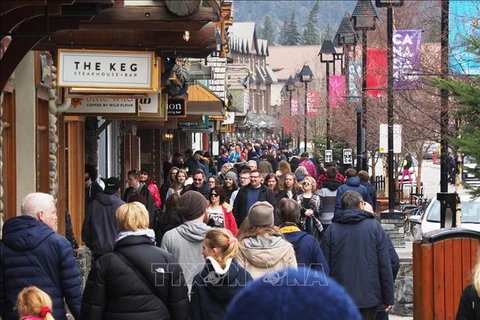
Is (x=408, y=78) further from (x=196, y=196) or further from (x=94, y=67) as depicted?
(x=196, y=196)

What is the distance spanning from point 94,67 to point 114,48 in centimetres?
28

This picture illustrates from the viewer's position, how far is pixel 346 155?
116 feet

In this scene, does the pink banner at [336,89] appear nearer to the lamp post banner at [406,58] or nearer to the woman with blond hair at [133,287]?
the lamp post banner at [406,58]

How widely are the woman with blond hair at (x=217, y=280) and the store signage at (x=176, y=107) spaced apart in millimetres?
16860

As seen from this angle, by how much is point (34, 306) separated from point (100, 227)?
6293 millimetres

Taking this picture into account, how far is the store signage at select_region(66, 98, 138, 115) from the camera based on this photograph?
1539 cm

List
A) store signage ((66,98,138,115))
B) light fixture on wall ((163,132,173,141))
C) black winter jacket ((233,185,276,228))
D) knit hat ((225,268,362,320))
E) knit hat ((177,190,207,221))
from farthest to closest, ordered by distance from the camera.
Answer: light fixture on wall ((163,132,173,141))
black winter jacket ((233,185,276,228))
store signage ((66,98,138,115))
knit hat ((177,190,207,221))
knit hat ((225,268,362,320))

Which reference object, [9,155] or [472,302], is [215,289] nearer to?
[472,302]

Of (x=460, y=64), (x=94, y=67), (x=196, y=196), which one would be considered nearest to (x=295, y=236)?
(x=196, y=196)

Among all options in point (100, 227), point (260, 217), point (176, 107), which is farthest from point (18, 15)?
point (176, 107)

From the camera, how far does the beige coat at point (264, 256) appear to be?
8047 millimetres

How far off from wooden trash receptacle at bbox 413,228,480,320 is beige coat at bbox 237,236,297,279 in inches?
112

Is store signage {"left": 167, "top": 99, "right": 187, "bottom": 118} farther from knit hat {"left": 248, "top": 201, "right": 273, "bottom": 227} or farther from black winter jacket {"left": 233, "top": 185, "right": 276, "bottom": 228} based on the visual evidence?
knit hat {"left": 248, "top": 201, "right": 273, "bottom": 227}

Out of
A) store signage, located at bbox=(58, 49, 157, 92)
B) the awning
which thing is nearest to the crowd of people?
store signage, located at bbox=(58, 49, 157, 92)
